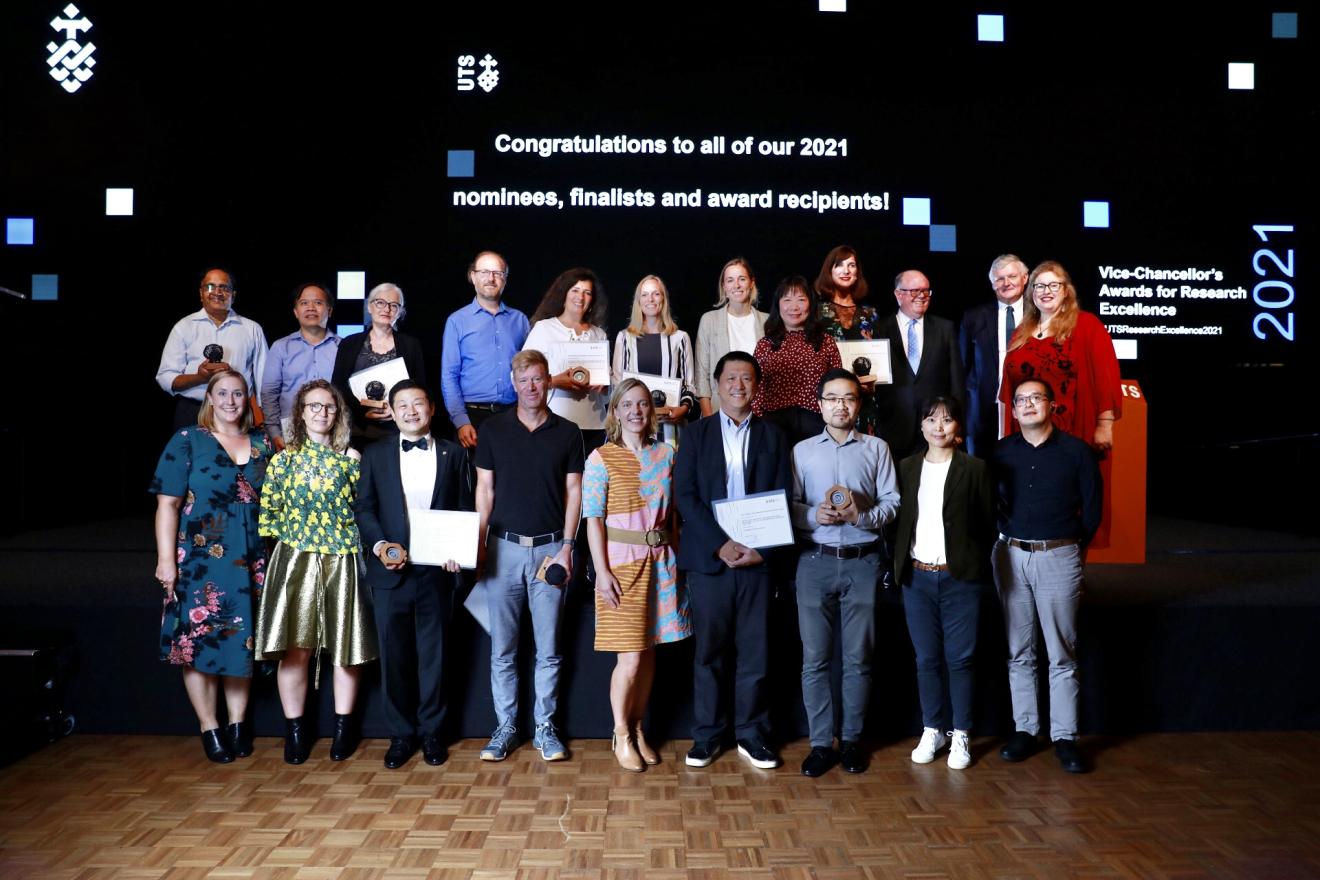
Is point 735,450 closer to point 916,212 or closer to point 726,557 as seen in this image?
point 726,557

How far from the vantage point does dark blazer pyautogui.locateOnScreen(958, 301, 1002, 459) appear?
4.82m

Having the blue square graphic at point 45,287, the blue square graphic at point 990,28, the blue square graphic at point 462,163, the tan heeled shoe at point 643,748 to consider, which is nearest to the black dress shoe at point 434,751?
the tan heeled shoe at point 643,748

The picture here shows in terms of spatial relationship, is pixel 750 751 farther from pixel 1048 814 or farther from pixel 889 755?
pixel 1048 814

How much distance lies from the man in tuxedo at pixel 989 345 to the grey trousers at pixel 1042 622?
1005 mm

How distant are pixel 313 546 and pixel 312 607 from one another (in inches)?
8.8

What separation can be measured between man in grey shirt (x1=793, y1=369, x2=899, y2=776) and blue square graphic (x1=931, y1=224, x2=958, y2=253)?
320cm

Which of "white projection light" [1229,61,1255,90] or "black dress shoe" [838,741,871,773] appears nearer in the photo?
"black dress shoe" [838,741,871,773]

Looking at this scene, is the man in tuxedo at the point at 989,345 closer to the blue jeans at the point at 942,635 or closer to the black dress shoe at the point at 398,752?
the blue jeans at the point at 942,635

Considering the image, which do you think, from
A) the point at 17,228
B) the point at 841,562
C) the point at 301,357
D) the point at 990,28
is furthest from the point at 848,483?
the point at 17,228

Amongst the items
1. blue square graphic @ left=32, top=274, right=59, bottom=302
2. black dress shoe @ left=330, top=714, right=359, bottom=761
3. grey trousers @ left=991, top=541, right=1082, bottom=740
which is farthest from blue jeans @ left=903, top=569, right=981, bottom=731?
blue square graphic @ left=32, top=274, right=59, bottom=302

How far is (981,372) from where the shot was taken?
487cm

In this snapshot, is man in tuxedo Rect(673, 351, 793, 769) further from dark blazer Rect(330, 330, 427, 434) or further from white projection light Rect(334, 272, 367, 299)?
white projection light Rect(334, 272, 367, 299)

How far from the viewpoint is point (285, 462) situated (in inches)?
149

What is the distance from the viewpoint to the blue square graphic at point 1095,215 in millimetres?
6660
